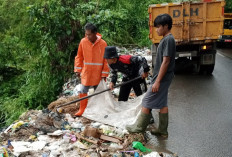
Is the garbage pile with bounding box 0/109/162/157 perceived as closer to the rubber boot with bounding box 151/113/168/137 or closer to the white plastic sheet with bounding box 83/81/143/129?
the white plastic sheet with bounding box 83/81/143/129

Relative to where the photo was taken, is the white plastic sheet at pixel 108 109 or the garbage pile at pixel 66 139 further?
the white plastic sheet at pixel 108 109

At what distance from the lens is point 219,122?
186 inches

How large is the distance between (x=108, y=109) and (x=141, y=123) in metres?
1.00

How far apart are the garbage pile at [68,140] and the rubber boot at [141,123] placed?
8 cm

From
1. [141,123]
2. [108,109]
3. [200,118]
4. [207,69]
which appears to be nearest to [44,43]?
[108,109]

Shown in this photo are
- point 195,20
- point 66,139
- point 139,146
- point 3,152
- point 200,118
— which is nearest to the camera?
point 3,152

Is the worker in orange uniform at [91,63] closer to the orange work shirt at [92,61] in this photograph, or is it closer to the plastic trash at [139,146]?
the orange work shirt at [92,61]

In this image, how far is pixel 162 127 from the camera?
13.3 ft

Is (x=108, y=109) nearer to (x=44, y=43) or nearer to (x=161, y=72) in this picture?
(x=161, y=72)

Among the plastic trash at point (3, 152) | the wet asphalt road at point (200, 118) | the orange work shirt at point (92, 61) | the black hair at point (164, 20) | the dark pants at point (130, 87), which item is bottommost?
the wet asphalt road at point (200, 118)

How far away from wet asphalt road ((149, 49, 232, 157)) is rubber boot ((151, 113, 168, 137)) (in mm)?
133

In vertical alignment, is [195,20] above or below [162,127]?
above

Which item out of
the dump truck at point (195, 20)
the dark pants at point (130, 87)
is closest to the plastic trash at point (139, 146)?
the dark pants at point (130, 87)

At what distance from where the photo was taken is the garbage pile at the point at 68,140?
134 inches
